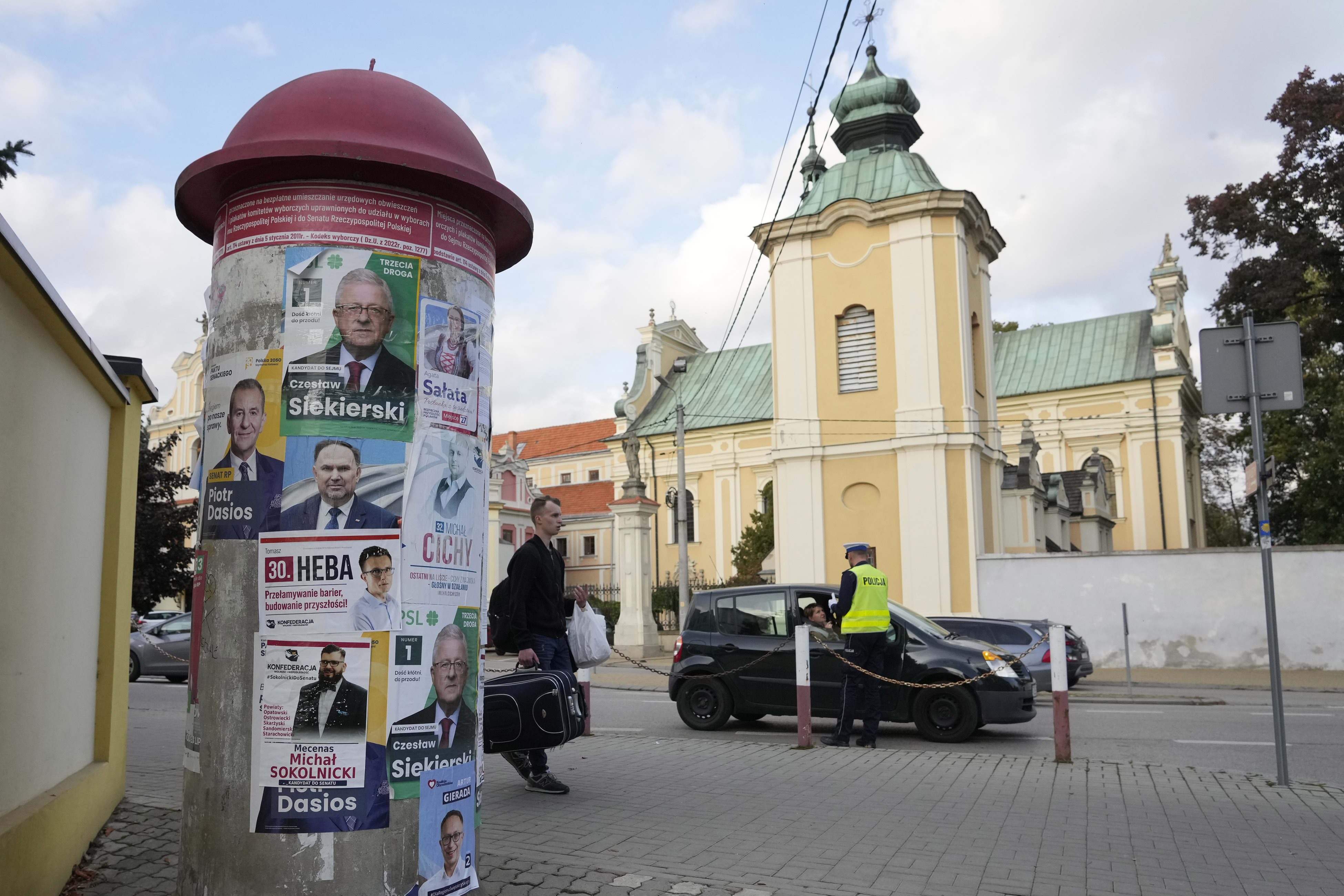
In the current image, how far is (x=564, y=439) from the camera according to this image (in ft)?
260

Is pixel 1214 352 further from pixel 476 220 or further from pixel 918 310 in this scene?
pixel 918 310

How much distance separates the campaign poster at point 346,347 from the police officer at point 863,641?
7021mm

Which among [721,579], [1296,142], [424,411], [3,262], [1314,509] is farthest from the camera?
[721,579]

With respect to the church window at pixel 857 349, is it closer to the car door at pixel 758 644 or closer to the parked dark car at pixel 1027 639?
the parked dark car at pixel 1027 639

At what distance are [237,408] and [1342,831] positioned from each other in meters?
6.85

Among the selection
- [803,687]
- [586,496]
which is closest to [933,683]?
[803,687]

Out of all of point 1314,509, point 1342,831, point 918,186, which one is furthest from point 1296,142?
point 1342,831

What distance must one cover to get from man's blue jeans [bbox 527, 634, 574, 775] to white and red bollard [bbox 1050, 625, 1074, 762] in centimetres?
436

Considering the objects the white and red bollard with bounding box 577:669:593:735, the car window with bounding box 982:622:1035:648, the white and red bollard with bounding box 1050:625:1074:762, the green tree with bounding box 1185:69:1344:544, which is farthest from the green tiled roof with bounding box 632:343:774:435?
the white and red bollard with bounding box 1050:625:1074:762

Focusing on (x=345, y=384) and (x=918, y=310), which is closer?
(x=345, y=384)

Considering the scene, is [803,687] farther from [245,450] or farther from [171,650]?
[171,650]

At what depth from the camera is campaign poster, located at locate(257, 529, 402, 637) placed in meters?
4.45

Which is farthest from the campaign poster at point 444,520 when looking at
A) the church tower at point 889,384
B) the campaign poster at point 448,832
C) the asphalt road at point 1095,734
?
the church tower at point 889,384

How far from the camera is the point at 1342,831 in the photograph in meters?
6.81
